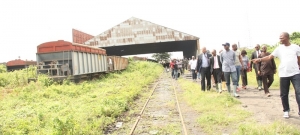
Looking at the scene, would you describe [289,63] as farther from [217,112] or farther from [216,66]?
[216,66]

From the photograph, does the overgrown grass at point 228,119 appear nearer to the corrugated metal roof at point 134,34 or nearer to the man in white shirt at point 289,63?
the man in white shirt at point 289,63

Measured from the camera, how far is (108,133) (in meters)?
6.27

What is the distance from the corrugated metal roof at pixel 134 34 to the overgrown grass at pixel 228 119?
2448 cm

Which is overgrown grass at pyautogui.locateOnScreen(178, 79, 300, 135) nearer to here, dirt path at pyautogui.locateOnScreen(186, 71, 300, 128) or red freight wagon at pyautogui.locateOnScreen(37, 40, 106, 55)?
dirt path at pyautogui.locateOnScreen(186, 71, 300, 128)

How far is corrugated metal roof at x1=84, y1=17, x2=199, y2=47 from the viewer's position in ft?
113

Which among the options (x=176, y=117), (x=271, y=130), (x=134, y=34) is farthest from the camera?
(x=134, y=34)

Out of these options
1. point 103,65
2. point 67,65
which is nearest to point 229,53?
point 67,65

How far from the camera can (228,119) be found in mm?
6527

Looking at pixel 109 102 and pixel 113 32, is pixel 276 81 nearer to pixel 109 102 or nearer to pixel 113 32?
pixel 109 102

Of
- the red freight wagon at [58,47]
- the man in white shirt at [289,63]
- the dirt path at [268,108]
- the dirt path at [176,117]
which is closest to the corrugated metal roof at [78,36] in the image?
the red freight wagon at [58,47]

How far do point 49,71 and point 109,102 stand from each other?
9.05 meters

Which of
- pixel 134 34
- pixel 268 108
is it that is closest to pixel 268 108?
pixel 268 108

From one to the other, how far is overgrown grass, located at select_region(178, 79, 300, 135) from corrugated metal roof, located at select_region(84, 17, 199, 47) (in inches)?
964

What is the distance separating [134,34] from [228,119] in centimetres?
2903
